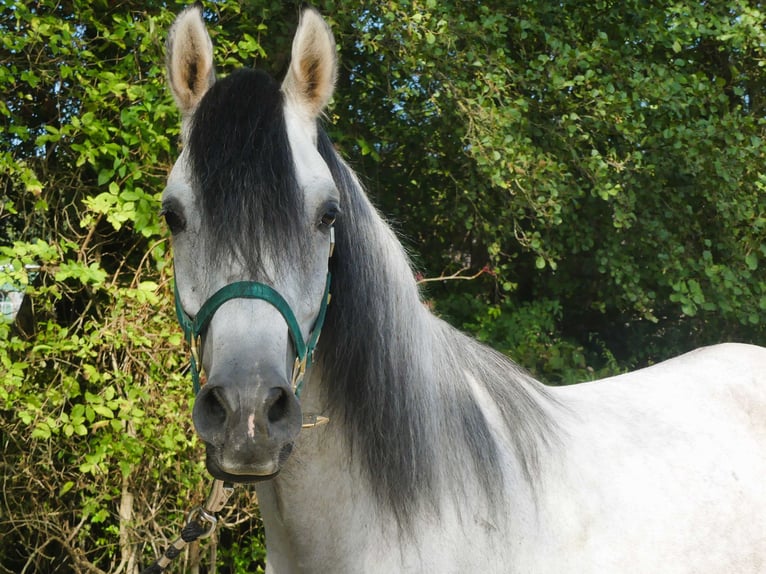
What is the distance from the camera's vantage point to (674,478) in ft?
7.17

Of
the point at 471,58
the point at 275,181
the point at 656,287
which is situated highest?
the point at 471,58

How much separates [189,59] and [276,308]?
2.30 feet

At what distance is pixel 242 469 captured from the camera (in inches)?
55.4

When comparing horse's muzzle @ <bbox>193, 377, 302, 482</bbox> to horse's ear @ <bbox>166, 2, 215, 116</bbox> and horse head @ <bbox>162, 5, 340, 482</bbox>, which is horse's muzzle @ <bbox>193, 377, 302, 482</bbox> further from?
horse's ear @ <bbox>166, 2, 215, 116</bbox>

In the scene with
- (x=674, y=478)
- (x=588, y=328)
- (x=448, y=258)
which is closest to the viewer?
(x=674, y=478)

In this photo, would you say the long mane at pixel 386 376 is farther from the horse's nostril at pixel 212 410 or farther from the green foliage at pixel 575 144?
the green foliage at pixel 575 144

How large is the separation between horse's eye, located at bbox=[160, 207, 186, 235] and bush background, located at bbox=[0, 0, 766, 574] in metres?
1.68

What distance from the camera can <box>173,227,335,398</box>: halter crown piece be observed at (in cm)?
150

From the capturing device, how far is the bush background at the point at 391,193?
340 cm

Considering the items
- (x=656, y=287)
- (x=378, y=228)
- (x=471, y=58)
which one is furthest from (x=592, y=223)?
(x=378, y=228)

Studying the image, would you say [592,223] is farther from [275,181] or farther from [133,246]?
[275,181]

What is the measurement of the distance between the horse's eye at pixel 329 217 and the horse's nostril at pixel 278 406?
0.39 m

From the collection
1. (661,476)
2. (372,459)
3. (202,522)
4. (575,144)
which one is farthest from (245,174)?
(575,144)

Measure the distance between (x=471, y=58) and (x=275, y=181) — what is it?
2813 mm
